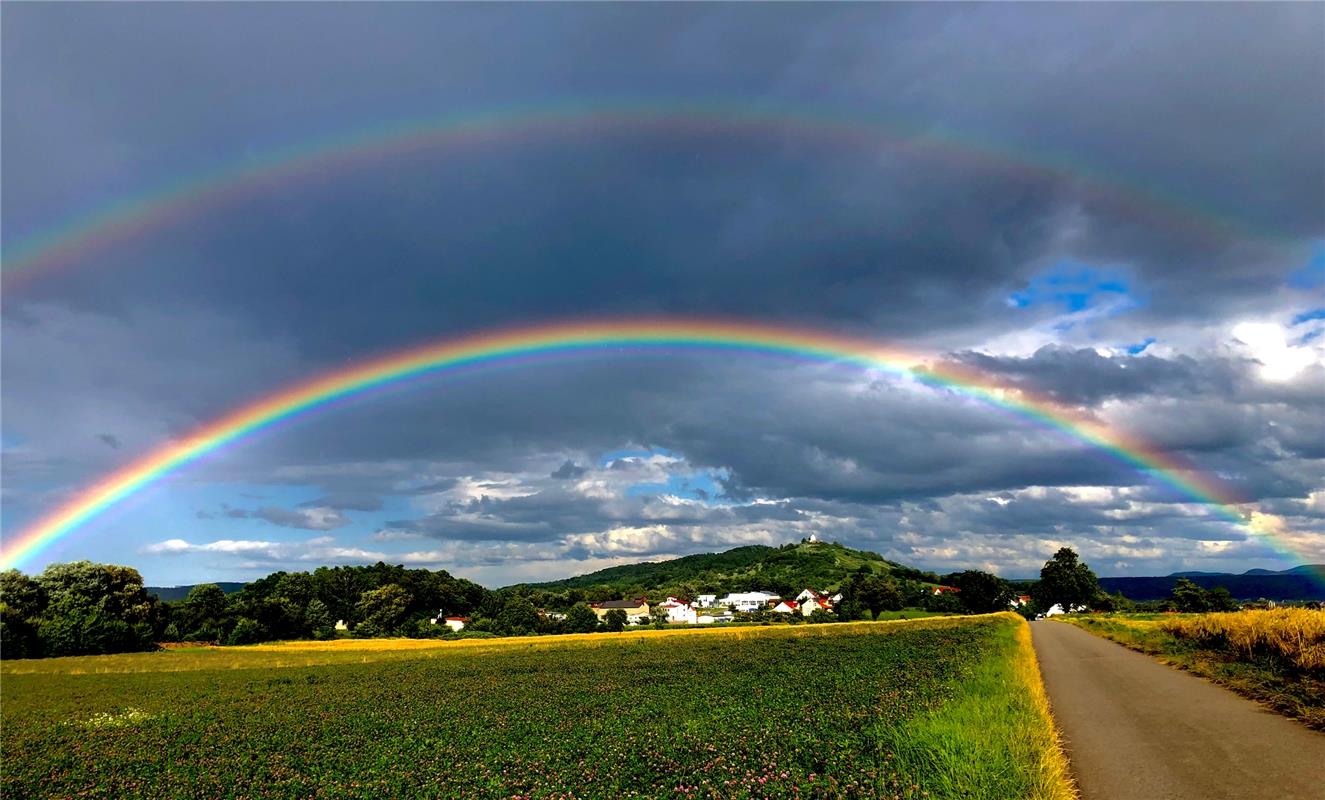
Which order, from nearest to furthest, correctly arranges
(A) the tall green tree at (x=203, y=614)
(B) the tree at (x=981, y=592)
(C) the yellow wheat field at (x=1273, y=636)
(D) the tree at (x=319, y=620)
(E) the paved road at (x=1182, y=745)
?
(E) the paved road at (x=1182, y=745) < (C) the yellow wheat field at (x=1273, y=636) < (A) the tall green tree at (x=203, y=614) < (D) the tree at (x=319, y=620) < (B) the tree at (x=981, y=592)

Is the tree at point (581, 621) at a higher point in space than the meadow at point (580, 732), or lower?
lower

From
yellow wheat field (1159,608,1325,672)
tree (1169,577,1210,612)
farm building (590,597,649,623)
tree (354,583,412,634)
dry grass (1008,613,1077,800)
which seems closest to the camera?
dry grass (1008,613,1077,800)

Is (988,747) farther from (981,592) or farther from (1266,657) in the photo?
(981,592)

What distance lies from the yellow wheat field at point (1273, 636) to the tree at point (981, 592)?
14355cm

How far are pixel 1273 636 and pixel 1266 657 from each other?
Result: 1.31 m

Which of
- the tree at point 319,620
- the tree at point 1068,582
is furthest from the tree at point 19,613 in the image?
the tree at point 1068,582

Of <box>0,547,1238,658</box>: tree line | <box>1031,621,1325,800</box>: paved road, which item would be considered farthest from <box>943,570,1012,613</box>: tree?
<box>1031,621,1325,800</box>: paved road

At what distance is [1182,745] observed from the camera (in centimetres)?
1389

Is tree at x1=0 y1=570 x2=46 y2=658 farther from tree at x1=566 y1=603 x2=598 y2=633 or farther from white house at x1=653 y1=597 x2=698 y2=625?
white house at x1=653 y1=597 x2=698 y2=625

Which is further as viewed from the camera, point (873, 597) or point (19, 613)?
point (873, 597)

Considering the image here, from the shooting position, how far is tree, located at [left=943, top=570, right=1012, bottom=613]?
16950 centimetres

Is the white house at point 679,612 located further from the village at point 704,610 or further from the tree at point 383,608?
the tree at point 383,608

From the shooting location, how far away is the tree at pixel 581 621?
398 feet

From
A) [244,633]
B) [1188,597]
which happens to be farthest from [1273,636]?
[1188,597]
